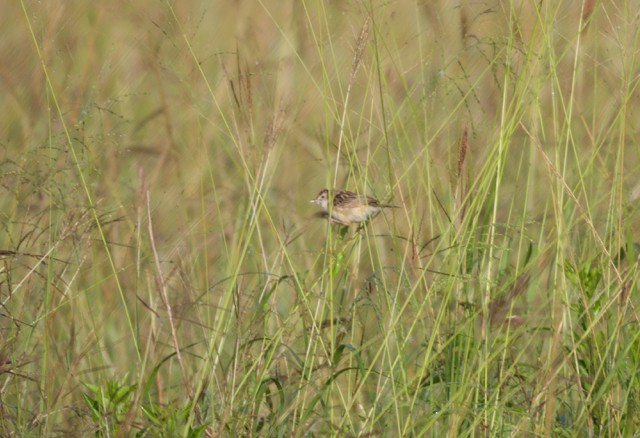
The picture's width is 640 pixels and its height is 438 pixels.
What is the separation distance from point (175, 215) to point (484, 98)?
155 centimetres

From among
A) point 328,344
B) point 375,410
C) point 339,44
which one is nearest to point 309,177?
point 339,44

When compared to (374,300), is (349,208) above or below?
above

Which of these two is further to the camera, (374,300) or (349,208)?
(349,208)

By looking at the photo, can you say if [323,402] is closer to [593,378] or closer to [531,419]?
[531,419]

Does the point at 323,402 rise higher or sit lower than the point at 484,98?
lower

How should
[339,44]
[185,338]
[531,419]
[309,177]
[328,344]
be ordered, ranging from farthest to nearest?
[339,44] → [309,177] → [185,338] → [328,344] → [531,419]

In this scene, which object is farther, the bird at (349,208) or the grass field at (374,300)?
the bird at (349,208)

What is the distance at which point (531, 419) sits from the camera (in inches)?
84.0

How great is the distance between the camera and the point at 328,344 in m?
2.47

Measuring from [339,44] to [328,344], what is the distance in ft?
8.59

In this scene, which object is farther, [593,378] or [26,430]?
[593,378]

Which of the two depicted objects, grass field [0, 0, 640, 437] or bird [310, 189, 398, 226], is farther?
bird [310, 189, 398, 226]

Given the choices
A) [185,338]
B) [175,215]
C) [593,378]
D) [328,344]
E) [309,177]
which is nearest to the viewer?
[593,378]

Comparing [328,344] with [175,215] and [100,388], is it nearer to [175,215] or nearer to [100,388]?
[100,388]
